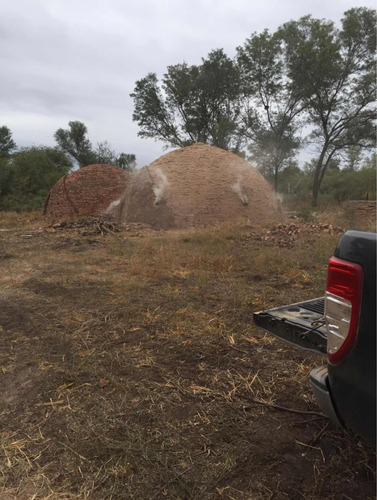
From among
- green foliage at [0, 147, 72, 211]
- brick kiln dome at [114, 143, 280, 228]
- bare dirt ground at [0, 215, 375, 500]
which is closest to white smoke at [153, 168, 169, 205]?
brick kiln dome at [114, 143, 280, 228]

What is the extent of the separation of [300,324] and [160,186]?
34.0 feet

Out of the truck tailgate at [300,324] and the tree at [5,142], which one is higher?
the tree at [5,142]

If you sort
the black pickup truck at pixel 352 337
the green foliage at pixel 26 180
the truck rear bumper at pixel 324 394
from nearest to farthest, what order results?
the black pickup truck at pixel 352 337 < the truck rear bumper at pixel 324 394 < the green foliage at pixel 26 180

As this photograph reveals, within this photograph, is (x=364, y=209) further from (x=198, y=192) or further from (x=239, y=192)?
(x=198, y=192)

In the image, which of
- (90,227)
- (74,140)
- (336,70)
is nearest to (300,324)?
(90,227)

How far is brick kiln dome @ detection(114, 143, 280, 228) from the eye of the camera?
11.8 meters

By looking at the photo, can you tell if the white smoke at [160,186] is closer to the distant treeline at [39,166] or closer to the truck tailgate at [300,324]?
the distant treeline at [39,166]

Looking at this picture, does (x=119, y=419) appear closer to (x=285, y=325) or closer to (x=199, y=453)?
(x=199, y=453)

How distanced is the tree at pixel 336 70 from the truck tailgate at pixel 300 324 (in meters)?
20.2

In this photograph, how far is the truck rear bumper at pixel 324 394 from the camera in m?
1.55

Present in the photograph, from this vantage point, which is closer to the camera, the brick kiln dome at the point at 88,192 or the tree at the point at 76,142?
the brick kiln dome at the point at 88,192

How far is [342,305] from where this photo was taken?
4.76 ft

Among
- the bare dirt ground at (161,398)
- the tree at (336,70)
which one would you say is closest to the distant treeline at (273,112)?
the tree at (336,70)

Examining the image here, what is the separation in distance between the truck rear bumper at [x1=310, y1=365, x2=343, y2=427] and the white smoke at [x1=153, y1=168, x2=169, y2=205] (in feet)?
34.8
